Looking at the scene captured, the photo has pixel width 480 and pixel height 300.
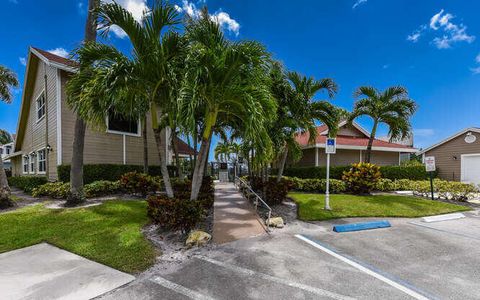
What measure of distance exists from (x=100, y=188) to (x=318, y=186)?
11.5m

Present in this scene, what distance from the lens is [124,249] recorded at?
5.12 m

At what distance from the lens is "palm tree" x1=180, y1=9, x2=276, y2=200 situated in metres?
5.59

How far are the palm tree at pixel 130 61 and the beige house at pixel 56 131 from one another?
18.6 feet

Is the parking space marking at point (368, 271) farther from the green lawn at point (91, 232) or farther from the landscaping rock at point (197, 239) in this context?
the green lawn at point (91, 232)

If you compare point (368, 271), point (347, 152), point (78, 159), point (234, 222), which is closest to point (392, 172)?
point (347, 152)

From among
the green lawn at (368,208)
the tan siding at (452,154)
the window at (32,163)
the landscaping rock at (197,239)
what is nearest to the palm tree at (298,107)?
the green lawn at (368,208)

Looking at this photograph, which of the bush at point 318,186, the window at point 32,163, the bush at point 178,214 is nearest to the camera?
the bush at point 178,214

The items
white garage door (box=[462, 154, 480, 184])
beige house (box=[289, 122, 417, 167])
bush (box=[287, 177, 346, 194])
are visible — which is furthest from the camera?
beige house (box=[289, 122, 417, 167])

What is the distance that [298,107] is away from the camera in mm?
9812

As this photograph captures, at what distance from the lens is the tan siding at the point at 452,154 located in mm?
17091

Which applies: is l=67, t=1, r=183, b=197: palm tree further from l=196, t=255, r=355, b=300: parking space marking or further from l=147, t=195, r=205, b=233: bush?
l=196, t=255, r=355, b=300: parking space marking

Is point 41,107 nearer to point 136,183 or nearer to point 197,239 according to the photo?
point 136,183

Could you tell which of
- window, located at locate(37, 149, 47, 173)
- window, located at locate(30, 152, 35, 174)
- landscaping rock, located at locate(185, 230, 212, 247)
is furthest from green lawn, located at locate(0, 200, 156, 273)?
window, located at locate(30, 152, 35, 174)

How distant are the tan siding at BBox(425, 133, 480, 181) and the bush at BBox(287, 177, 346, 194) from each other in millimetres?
11229
